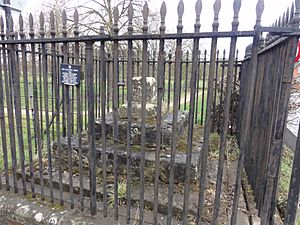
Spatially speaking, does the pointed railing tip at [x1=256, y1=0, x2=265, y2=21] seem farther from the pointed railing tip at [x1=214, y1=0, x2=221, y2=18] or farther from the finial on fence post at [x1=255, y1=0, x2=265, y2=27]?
the pointed railing tip at [x1=214, y1=0, x2=221, y2=18]

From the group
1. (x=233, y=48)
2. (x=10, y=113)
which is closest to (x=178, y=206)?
(x=233, y=48)

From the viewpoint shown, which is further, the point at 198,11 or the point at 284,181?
the point at 284,181

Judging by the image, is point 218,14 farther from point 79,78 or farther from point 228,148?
point 228,148

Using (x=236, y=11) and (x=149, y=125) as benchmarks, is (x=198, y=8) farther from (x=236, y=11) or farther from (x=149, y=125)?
(x=149, y=125)

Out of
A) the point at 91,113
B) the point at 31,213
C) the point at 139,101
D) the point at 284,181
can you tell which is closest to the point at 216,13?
the point at 91,113

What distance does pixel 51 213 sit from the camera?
7.32ft

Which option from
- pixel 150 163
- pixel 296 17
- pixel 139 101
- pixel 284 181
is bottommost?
pixel 284 181

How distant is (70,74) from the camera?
83.0 inches

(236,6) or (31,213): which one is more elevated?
(236,6)

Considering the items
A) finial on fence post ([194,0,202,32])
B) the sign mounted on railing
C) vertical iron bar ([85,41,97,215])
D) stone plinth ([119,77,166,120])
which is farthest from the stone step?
finial on fence post ([194,0,202,32])

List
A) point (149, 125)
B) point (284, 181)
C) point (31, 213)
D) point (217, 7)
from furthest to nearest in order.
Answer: point (284, 181) → point (149, 125) → point (31, 213) → point (217, 7)

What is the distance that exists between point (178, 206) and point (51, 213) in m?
1.22

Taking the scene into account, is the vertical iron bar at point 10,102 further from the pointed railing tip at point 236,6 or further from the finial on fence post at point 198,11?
the pointed railing tip at point 236,6

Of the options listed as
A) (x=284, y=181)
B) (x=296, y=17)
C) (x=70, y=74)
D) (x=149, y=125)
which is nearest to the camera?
(x=296, y=17)
